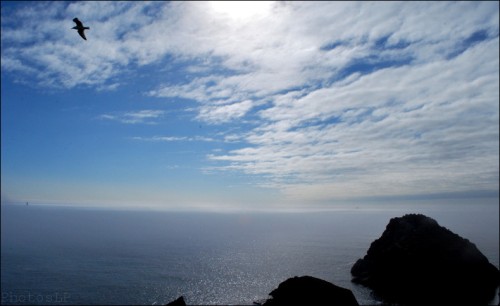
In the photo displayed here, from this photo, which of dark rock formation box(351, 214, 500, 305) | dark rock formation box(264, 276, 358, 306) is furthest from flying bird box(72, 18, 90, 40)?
dark rock formation box(351, 214, 500, 305)

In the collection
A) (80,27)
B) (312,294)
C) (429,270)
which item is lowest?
(429,270)

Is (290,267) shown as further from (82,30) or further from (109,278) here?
(82,30)

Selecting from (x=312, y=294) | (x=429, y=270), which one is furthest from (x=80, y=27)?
(x=429, y=270)

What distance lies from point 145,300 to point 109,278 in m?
32.8

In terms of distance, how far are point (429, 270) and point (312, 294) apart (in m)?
53.9

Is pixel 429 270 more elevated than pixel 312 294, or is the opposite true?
pixel 312 294

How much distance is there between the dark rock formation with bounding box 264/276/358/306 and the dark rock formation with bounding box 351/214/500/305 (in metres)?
34.0

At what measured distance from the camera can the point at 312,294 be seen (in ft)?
180

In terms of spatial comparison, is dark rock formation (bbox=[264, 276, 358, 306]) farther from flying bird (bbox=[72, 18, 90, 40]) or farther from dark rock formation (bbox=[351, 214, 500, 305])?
flying bird (bbox=[72, 18, 90, 40])

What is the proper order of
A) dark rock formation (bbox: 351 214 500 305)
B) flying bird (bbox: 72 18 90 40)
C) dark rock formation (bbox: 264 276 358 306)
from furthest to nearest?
dark rock formation (bbox: 351 214 500 305) < dark rock formation (bbox: 264 276 358 306) < flying bird (bbox: 72 18 90 40)

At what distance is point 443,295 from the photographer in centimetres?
8038

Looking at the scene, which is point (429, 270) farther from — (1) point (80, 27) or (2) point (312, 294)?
(1) point (80, 27)

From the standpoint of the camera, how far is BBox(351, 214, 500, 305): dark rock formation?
3253 inches

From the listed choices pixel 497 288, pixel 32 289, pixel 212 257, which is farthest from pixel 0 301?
pixel 497 288
